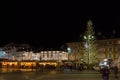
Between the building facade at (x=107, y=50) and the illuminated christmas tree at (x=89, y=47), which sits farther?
the building facade at (x=107, y=50)

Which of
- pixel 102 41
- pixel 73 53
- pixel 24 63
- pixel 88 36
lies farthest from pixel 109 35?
pixel 88 36

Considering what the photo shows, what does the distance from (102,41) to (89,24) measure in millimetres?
35005

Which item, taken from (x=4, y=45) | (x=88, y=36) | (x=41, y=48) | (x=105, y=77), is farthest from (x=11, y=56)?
(x=105, y=77)

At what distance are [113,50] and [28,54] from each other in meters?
40.0

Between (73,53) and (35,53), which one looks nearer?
(73,53)

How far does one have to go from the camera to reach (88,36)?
7656 centimetres

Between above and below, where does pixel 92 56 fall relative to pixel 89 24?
below

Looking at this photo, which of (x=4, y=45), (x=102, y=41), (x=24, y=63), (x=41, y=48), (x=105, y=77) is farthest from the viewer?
(x=41, y=48)

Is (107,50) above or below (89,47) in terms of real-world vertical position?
above

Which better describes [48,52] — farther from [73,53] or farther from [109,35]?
[109,35]

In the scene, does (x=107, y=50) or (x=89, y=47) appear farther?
(x=107, y=50)

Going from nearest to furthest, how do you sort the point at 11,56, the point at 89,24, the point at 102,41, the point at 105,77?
the point at 105,77
the point at 89,24
the point at 102,41
the point at 11,56

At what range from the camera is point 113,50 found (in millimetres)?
104625

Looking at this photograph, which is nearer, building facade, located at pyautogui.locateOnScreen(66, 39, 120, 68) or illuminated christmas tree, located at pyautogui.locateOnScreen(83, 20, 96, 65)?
illuminated christmas tree, located at pyautogui.locateOnScreen(83, 20, 96, 65)
